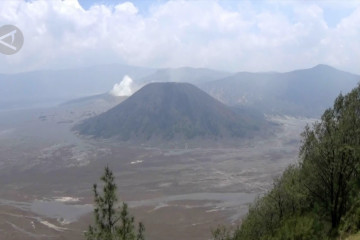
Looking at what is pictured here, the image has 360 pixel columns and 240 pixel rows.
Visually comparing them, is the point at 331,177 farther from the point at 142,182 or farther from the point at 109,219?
the point at 142,182

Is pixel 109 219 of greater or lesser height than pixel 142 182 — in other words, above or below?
above

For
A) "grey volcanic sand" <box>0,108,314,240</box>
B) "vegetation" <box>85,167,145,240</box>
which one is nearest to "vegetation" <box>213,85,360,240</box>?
"vegetation" <box>85,167,145,240</box>

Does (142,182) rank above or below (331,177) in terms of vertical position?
below

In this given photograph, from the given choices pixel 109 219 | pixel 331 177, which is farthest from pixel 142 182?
pixel 109 219

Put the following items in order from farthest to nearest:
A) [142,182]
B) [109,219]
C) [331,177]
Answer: [142,182] → [331,177] → [109,219]

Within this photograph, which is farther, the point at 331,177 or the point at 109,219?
the point at 331,177

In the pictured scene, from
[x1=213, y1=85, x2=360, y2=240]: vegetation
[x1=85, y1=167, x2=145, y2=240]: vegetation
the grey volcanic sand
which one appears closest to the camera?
[x1=85, y1=167, x2=145, y2=240]: vegetation

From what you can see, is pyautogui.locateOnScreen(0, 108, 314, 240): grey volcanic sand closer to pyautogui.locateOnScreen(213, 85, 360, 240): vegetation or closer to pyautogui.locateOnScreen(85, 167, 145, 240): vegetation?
pyautogui.locateOnScreen(213, 85, 360, 240): vegetation

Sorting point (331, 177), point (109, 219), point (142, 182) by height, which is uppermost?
point (109, 219)

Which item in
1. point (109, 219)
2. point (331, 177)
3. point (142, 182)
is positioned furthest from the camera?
point (142, 182)

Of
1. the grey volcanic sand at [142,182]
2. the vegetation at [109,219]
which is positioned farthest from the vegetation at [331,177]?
the grey volcanic sand at [142,182]

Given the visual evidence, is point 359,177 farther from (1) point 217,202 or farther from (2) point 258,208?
(1) point 217,202

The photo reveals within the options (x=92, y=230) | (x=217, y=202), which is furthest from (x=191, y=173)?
(x=92, y=230)
